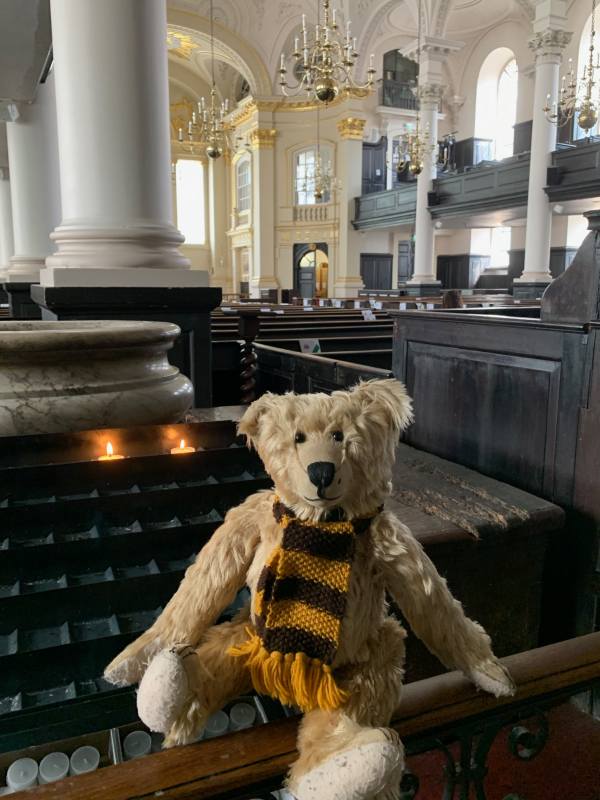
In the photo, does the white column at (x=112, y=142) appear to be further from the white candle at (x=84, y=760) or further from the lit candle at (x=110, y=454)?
the white candle at (x=84, y=760)

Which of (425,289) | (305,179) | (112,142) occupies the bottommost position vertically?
(425,289)

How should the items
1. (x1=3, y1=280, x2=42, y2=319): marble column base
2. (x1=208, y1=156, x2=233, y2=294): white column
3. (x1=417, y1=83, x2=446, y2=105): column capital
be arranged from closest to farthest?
(x1=3, y1=280, x2=42, y2=319): marble column base → (x1=417, y1=83, x2=446, y2=105): column capital → (x1=208, y1=156, x2=233, y2=294): white column

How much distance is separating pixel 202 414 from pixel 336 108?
17.6m

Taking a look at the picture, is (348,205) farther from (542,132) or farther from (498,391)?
(498,391)

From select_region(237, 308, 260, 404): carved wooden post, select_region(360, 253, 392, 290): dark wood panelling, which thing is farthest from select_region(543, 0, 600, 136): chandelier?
select_region(360, 253, 392, 290): dark wood panelling

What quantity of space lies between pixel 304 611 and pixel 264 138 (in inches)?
777

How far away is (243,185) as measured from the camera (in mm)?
21156

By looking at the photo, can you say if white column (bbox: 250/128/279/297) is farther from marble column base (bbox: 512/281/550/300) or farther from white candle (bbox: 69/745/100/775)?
Answer: white candle (bbox: 69/745/100/775)

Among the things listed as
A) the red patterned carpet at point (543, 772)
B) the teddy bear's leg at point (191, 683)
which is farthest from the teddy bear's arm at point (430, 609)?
the red patterned carpet at point (543, 772)

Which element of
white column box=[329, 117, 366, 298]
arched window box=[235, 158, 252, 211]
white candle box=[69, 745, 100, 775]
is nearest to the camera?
white candle box=[69, 745, 100, 775]

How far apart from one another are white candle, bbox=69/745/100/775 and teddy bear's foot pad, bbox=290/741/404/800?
706 mm

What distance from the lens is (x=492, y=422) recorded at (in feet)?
9.11

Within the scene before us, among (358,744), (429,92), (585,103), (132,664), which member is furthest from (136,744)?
(429,92)

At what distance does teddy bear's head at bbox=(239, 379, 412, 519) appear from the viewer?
911 millimetres
